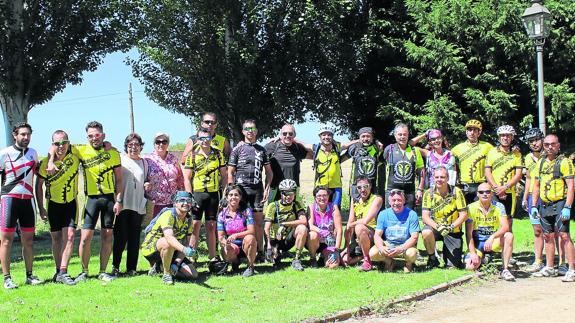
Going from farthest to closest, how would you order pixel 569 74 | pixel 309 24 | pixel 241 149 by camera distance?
pixel 309 24 < pixel 569 74 < pixel 241 149

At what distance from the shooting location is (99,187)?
8.00 m

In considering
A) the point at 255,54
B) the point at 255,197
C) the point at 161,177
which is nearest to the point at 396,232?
the point at 255,197

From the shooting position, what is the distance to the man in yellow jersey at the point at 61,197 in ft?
25.6

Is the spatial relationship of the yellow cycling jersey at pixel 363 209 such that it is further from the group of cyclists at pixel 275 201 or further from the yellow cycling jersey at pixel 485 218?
the yellow cycling jersey at pixel 485 218

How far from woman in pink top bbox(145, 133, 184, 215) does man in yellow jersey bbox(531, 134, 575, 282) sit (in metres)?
5.12

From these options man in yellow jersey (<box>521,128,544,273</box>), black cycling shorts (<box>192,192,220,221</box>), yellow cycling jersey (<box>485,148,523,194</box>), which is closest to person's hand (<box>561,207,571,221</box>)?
man in yellow jersey (<box>521,128,544,273</box>)

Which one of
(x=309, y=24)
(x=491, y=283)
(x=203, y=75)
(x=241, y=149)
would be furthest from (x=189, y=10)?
(x=491, y=283)

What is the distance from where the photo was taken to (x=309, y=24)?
15141mm

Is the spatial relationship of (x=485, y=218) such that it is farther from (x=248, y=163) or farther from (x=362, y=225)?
(x=248, y=163)

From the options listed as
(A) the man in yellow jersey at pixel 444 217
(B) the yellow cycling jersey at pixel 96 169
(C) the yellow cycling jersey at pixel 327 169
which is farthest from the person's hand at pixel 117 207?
Answer: (A) the man in yellow jersey at pixel 444 217

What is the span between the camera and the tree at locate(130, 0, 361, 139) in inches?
605

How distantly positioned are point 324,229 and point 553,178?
3.27m

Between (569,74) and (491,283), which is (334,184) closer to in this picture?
(491,283)

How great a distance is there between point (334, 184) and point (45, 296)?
4.41 m
